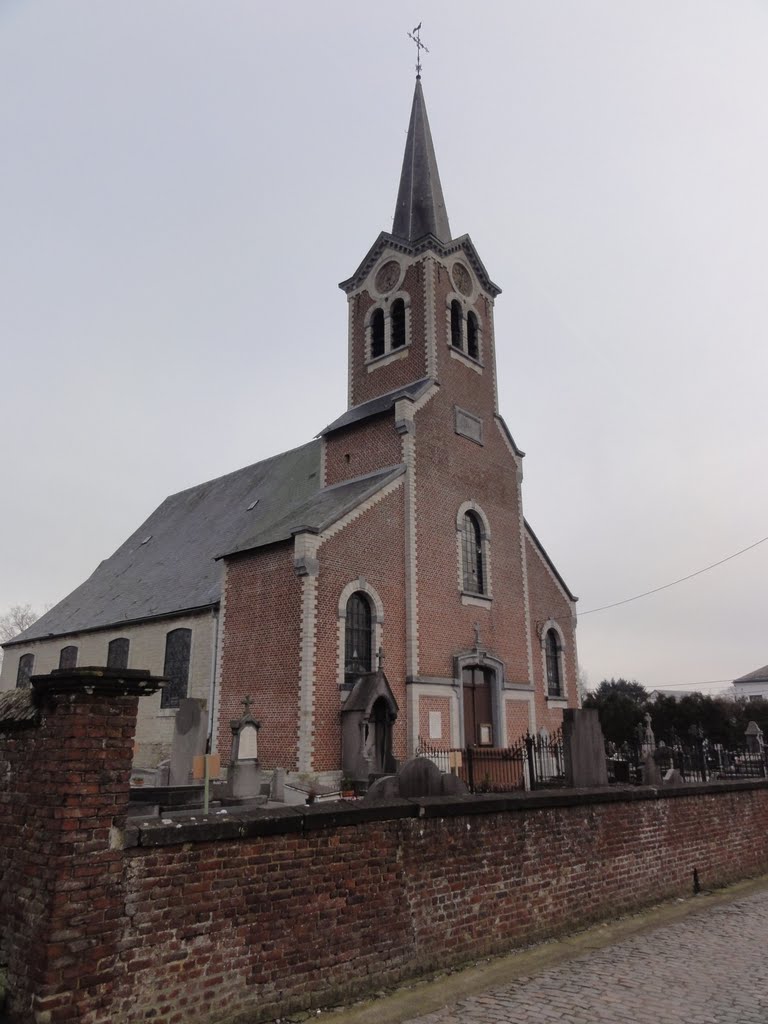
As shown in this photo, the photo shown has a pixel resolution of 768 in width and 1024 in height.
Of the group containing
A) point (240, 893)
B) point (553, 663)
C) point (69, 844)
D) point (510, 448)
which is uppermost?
point (510, 448)

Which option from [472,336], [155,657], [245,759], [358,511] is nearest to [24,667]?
[155,657]

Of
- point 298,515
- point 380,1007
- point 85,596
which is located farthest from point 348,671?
point 85,596

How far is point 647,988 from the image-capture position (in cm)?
614

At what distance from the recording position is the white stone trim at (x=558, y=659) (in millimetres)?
22750

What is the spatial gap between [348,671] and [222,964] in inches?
467

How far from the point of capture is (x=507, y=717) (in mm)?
20188

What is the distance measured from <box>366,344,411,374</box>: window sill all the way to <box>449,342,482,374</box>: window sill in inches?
52.9

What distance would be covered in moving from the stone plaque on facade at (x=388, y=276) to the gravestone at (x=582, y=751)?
16689 mm

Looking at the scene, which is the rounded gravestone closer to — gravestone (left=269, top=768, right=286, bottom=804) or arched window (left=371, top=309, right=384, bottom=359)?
gravestone (left=269, top=768, right=286, bottom=804)

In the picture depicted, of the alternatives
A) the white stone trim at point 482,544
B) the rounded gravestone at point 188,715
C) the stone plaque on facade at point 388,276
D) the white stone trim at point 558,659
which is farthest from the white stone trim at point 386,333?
the rounded gravestone at point 188,715

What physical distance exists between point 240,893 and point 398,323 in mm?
19748

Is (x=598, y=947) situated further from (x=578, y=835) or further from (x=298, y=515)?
(x=298, y=515)

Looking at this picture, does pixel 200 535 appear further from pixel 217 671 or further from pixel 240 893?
pixel 240 893

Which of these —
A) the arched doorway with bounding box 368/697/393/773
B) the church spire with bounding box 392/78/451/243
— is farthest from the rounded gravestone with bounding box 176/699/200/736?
the church spire with bounding box 392/78/451/243
